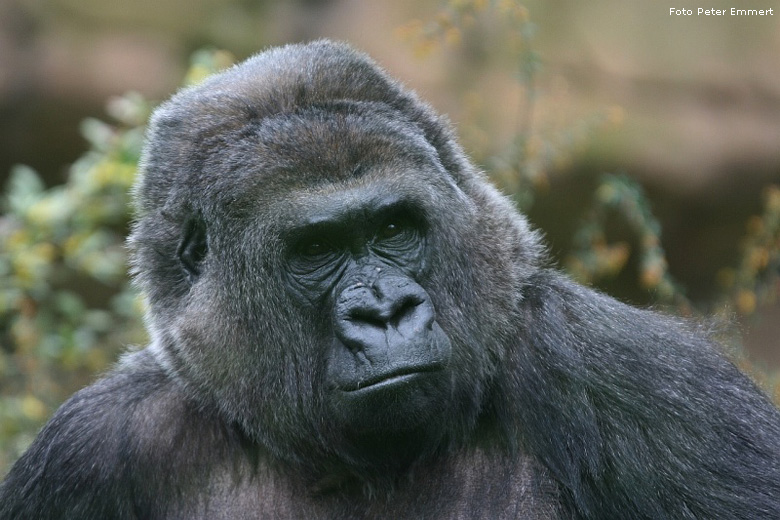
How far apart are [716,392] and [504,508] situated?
0.97 meters

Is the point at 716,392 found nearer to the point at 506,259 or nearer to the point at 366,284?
the point at 506,259

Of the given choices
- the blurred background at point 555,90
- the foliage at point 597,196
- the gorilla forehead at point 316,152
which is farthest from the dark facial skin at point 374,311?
the blurred background at point 555,90

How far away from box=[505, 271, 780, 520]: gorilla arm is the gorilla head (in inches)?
9.1

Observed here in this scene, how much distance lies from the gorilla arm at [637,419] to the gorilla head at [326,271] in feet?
0.76

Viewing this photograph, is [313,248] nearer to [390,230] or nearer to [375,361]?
[390,230]

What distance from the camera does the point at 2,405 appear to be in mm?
7164

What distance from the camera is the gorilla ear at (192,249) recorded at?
4.26 m

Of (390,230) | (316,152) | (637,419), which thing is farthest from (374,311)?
(637,419)

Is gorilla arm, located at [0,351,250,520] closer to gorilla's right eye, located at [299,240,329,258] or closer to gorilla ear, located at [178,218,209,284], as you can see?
gorilla ear, located at [178,218,209,284]

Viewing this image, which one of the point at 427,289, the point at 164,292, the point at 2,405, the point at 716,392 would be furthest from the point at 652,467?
the point at 2,405

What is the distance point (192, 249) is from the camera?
4.28 metres

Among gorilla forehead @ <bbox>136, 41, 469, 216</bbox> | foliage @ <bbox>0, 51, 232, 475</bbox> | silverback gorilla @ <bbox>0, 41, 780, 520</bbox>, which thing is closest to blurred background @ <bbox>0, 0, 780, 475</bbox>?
foliage @ <bbox>0, 51, 232, 475</bbox>

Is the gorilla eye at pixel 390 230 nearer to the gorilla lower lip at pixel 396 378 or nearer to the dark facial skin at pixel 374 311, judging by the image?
the dark facial skin at pixel 374 311

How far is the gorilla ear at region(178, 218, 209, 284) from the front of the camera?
4262 millimetres
